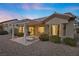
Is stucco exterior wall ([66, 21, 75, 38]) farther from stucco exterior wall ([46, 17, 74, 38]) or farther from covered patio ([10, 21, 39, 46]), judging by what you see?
covered patio ([10, 21, 39, 46])

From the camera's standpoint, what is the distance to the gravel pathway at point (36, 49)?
333cm

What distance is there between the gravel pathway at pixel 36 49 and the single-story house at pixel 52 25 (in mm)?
239

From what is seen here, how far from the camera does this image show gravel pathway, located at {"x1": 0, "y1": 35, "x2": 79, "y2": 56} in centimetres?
333

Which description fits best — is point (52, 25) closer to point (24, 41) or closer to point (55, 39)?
point (55, 39)

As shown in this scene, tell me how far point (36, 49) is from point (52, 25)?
1.92 ft

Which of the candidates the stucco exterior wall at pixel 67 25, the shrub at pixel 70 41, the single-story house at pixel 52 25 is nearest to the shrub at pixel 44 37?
the single-story house at pixel 52 25

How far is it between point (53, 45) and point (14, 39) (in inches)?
32.1

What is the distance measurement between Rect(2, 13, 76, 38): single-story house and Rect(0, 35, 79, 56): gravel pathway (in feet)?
0.78

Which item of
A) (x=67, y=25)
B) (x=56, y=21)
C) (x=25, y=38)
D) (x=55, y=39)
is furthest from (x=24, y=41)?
(x=67, y=25)

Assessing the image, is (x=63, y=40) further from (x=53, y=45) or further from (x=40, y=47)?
(x=40, y=47)

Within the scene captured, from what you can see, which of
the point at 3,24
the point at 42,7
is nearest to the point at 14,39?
the point at 3,24

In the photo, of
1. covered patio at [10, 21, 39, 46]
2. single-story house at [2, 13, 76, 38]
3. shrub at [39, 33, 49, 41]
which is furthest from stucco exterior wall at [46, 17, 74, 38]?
covered patio at [10, 21, 39, 46]

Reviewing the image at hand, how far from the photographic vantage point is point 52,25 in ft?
11.1

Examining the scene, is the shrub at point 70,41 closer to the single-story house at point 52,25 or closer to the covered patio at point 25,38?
the single-story house at point 52,25
